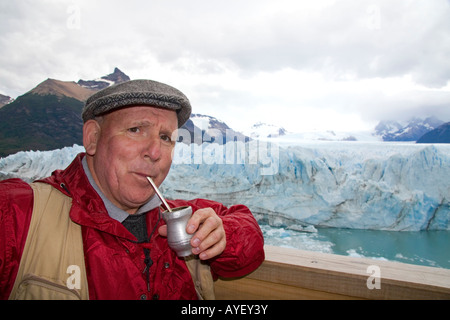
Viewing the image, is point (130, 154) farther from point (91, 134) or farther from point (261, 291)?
point (261, 291)

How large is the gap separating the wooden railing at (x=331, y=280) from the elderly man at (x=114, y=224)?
9 cm

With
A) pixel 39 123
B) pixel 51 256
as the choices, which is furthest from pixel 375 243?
pixel 39 123

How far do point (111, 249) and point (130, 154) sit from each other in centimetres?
27

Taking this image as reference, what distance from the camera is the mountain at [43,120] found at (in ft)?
23.3

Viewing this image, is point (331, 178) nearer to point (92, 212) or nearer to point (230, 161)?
point (230, 161)

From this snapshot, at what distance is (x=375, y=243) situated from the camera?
582 centimetres

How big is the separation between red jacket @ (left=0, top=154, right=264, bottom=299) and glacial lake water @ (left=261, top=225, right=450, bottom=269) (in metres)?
4.71

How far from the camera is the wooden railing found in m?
0.80

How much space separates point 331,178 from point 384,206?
48.4 inches

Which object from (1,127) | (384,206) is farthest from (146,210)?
(1,127)

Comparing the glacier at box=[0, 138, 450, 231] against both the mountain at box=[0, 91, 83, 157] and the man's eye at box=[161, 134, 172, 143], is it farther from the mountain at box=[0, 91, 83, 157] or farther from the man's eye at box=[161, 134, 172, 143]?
the man's eye at box=[161, 134, 172, 143]

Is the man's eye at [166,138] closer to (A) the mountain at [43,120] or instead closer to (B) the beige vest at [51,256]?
(B) the beige vest at [51,256]

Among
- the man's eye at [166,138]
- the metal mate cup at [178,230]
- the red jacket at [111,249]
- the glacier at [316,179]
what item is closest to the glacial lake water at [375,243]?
the glacier at [316,179]
